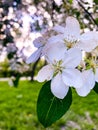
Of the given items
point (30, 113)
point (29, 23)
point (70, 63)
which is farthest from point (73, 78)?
point (30, 113)

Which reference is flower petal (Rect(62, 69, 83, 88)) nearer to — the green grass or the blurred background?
the blurred background

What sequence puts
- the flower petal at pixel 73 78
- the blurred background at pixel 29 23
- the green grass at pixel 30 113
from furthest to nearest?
the green grass at pixel 30 113 < the blurred background at pixel 29 23 < the flower petal at pixel 73 78

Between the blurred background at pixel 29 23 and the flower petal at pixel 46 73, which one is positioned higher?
the flower petal at pixel 46 73

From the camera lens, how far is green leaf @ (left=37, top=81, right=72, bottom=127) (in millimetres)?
830

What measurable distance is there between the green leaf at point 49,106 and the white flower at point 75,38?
110 millimetres

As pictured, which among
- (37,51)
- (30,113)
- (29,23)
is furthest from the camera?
(30,113)

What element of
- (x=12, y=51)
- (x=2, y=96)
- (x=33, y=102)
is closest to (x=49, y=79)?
(x=12, y=51)

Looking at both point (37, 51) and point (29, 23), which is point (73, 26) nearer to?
point (37, 51)

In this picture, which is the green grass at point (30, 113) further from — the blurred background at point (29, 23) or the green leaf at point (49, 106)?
the green leaf at point (49, 106)

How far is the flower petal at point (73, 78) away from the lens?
2.35 ft

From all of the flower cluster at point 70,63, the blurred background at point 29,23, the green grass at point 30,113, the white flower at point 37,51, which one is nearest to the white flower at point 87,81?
the flower cluster at point 70,63

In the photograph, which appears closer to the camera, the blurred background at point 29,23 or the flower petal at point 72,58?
the flower petal at point 72,58

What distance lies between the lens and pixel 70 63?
73cm

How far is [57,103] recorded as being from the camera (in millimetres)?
835
